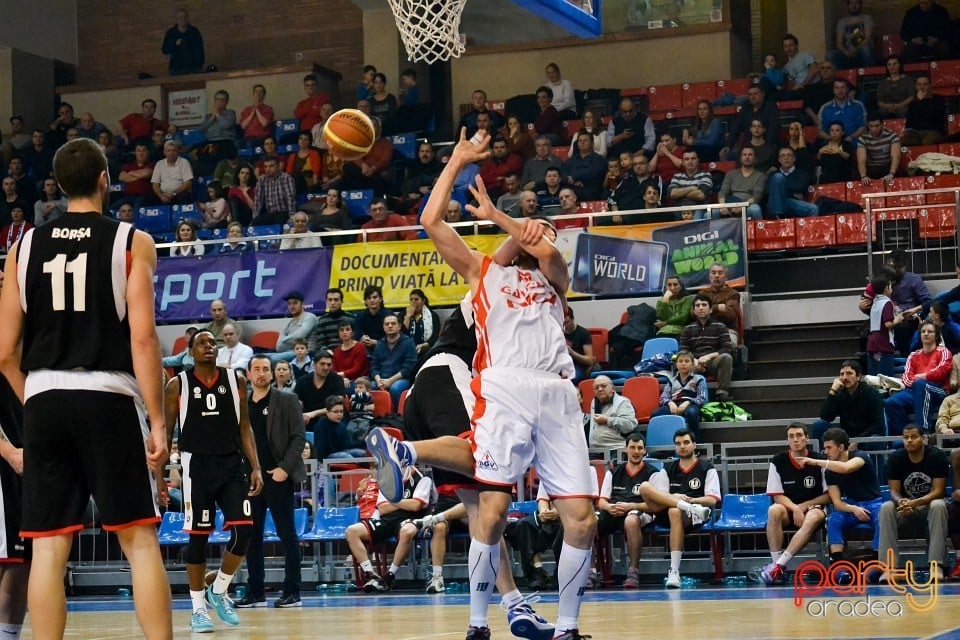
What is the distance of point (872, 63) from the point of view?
2136 cm

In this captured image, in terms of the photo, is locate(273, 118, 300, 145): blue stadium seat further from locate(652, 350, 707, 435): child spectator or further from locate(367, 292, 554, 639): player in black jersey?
locate(367, 292, 554, 639): player in black jersey

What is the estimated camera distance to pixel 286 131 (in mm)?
24422

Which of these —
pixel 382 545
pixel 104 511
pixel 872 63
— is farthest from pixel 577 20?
pixel 872 63

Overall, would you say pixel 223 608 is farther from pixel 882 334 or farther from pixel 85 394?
pixel 882 334

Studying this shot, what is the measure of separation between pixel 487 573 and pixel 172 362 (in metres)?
11.9

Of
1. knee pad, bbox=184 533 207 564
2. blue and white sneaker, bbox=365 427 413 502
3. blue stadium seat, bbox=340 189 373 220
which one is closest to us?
blue and white sneaker, bbox=365 427 413 502

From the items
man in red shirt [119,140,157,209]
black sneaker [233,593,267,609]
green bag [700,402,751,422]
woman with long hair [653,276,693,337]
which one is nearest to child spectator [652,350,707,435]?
green bag [700,402,751,422]

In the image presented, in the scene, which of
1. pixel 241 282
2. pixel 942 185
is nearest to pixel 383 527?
pixel 241 282

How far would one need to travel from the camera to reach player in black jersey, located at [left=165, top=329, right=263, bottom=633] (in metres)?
10.0

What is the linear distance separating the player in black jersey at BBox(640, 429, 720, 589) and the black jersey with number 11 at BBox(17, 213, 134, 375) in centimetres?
887

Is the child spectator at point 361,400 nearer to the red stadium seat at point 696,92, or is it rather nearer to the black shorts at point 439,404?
the black shorts at point 439,404

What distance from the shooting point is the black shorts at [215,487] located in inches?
396

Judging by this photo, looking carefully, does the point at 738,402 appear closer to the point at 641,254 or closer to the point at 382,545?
the point at 641,254

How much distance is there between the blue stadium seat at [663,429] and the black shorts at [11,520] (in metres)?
9.10
